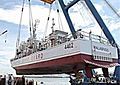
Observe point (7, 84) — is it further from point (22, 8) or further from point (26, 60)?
point (22, 8)

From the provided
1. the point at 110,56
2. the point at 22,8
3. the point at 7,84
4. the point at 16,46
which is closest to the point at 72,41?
the point at 110,56

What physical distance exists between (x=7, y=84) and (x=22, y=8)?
12.1 meters

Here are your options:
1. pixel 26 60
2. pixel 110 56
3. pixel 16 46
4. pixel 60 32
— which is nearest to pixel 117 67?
pixel 110 56

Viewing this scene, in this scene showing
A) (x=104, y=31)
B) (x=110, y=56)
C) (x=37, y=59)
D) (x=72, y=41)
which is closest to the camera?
(x=72, y=41)

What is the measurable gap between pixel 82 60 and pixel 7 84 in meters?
7.86

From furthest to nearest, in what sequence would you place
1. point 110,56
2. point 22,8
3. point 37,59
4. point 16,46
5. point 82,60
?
point 16,46, point 22,8, point 37,59, point 110,56, point 82,60

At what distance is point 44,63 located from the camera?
2681 cm

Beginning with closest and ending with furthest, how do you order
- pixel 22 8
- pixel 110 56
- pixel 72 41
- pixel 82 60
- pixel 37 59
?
pixel 82 60
pixel 72 41
pixel 110 56
pixel 37 59
pixel 22 8

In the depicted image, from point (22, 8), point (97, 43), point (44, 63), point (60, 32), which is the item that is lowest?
point (44, 63)

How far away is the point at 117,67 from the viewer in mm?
24609

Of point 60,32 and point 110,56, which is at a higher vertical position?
point 60,32

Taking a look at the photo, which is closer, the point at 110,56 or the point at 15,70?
the point at 110,56

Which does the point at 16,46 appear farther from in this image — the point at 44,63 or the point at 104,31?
the point at 104,31

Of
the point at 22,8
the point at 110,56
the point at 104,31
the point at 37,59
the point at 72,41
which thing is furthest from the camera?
the point at 22,8
